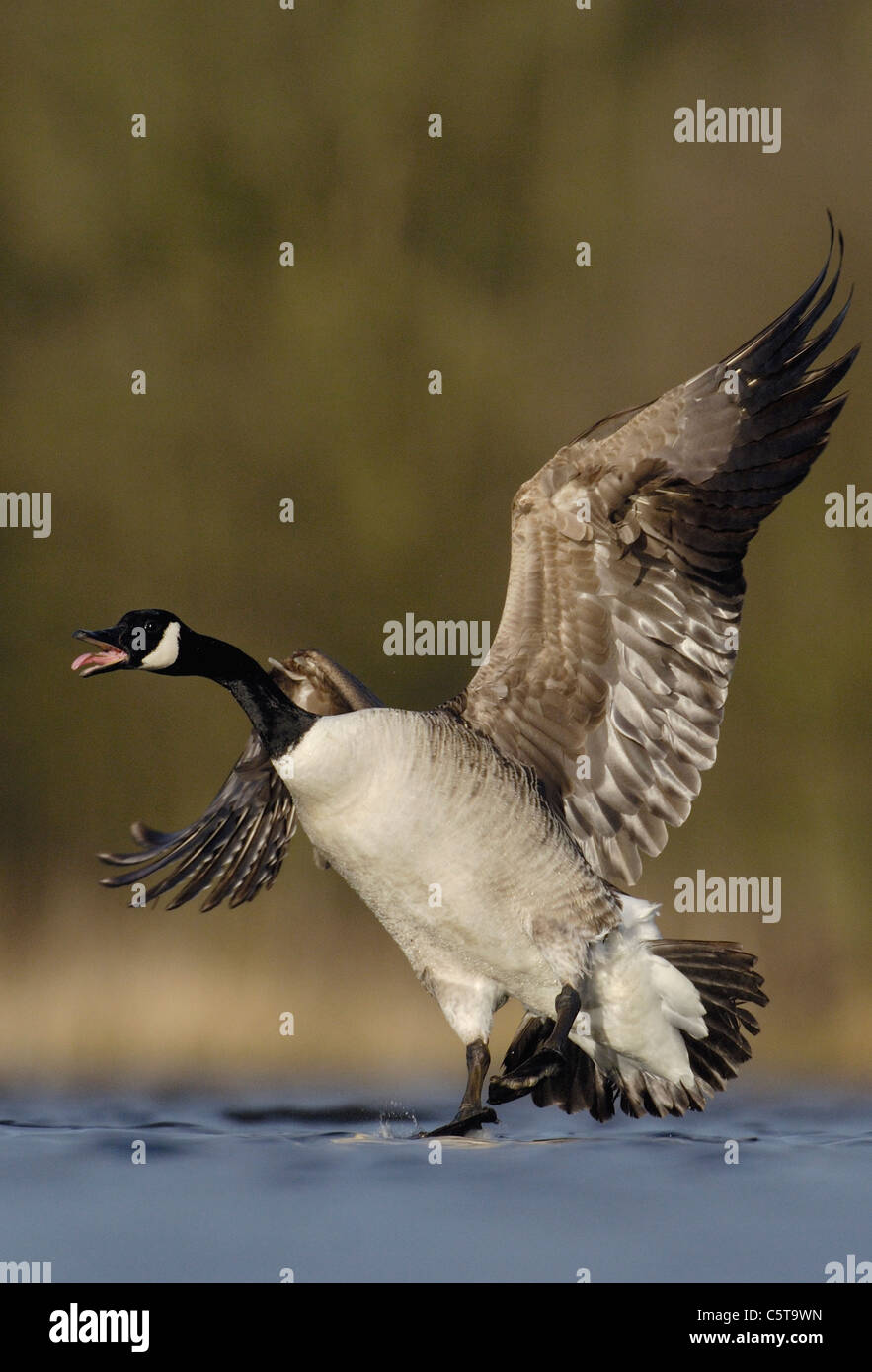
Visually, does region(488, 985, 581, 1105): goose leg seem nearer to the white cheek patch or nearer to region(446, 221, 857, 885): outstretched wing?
region(446, 221, 857, 885): outstretched wing

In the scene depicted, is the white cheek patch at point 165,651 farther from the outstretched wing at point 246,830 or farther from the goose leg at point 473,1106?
the goose leg at point 473,1106

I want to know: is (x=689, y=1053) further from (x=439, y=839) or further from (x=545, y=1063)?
(x=439, y=839)

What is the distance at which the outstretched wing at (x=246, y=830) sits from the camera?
278 inches

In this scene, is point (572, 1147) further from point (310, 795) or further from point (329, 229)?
point (329, 229)

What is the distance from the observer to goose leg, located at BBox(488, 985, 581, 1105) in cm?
584

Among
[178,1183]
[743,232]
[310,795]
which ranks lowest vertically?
[178,1183]

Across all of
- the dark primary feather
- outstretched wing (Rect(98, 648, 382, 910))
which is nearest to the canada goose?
the dark primary feather

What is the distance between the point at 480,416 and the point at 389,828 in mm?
6388

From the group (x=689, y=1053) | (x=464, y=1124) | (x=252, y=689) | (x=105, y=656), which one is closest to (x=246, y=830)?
(x=252, y=689)

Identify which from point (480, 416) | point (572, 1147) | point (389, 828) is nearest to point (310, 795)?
point (389, 828)

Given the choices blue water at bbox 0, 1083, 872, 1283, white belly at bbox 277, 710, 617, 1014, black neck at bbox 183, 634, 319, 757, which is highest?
black neck at bbox 183, 634, 319, 757

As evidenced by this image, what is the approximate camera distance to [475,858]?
6.03 metres

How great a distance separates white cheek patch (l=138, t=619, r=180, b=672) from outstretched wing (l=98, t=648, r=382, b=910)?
1149mm

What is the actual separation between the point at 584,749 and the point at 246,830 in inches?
65.2
